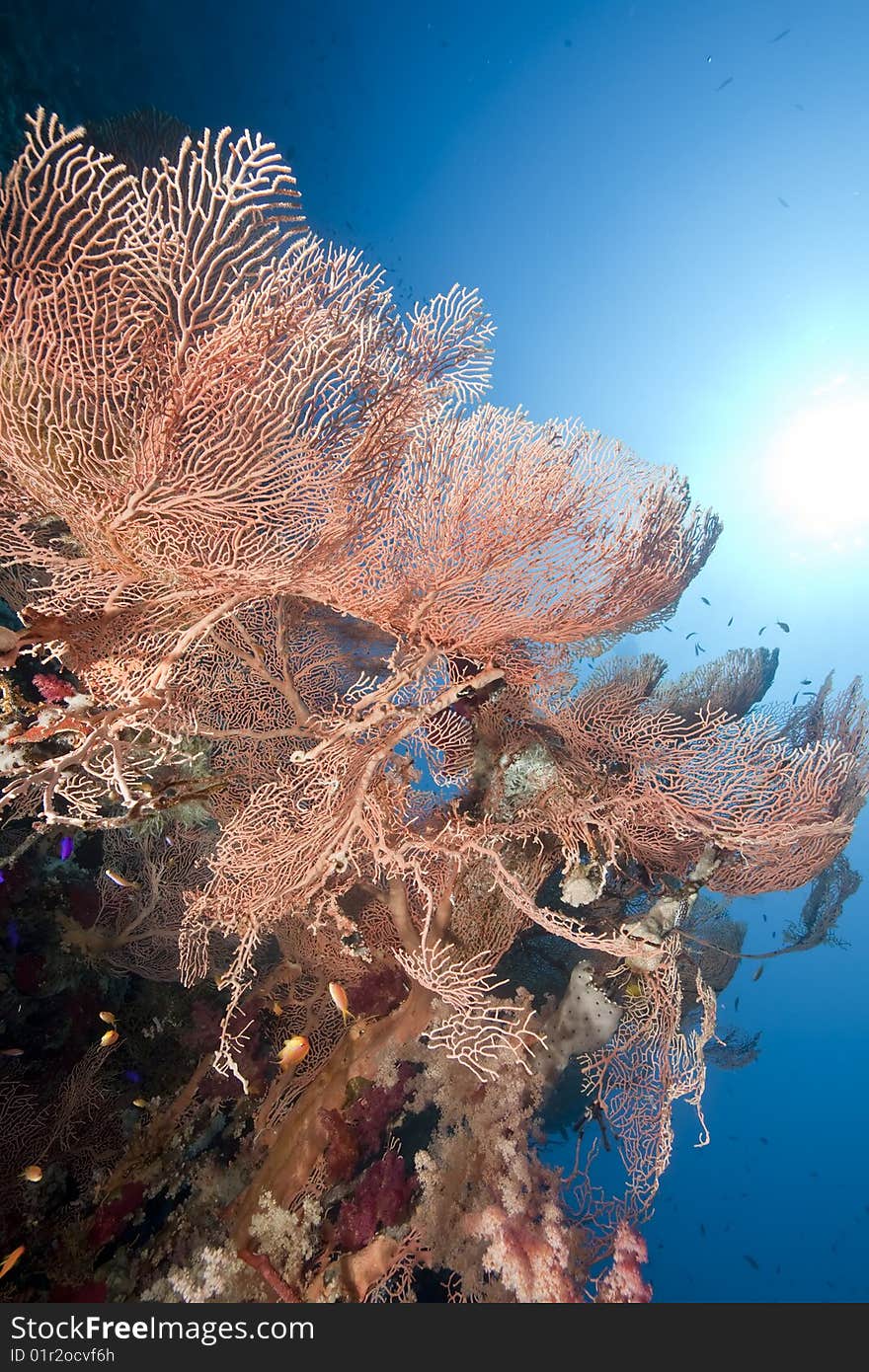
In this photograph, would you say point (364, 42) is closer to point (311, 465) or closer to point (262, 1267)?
point (311, 465)

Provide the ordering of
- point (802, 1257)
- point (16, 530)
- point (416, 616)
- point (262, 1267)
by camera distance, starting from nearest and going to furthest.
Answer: point (16, 530)
point (416, 616)
point (262, 1267)
point (802, 1257)

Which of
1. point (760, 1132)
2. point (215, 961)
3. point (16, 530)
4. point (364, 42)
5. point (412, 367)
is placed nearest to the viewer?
point (412, 367)

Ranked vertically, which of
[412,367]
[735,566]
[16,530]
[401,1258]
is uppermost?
[735,566]

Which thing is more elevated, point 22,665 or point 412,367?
point 412,367

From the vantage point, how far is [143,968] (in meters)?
6.71

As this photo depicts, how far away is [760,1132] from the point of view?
59.8 meters

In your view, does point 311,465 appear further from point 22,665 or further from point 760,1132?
point 760,1132

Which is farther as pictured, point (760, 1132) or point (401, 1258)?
point (760, 1132)

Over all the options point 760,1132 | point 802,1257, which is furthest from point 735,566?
point 802,1257

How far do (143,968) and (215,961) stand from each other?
83 cm

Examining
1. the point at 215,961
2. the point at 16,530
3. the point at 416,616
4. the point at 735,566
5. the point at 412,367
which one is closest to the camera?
the point at 412,367

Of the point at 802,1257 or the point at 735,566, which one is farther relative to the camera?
the point at 735,566
